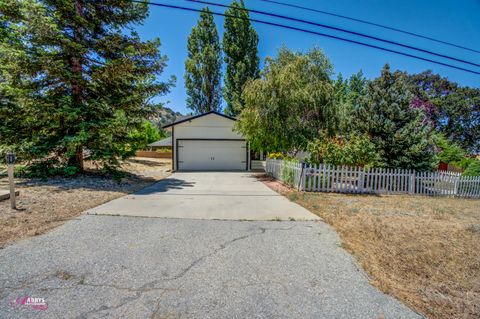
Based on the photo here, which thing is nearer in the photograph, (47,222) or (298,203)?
(47,222)

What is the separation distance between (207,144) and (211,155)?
79cm

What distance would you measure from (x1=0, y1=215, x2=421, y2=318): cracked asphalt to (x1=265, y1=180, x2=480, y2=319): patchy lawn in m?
0.27

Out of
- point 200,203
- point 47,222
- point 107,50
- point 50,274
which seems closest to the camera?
point 50,274

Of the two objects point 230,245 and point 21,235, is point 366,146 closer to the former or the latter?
point 230,245

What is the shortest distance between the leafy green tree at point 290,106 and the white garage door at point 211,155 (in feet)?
15.1

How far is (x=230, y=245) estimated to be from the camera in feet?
11.2

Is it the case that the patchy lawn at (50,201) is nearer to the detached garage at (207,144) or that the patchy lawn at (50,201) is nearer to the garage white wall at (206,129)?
the detached garage at (207,144)

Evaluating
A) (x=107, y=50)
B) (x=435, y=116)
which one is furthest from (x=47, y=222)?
(x=435, y=116)

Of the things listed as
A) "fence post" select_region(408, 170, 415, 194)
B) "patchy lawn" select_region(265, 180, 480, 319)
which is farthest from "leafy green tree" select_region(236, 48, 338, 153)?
"patchy lawn" select_region(265, 180, 480, 319)

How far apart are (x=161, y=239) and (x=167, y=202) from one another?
2593mm

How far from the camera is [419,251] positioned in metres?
3.36

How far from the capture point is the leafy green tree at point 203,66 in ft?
77.6

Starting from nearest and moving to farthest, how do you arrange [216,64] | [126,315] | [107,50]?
1. [126,315]
2. [107,50]
3. [216,64]

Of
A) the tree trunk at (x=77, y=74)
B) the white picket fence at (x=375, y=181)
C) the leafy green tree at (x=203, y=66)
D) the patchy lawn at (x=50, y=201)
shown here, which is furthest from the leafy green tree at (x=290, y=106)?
the leafy green tree at (x=203, y=66)
